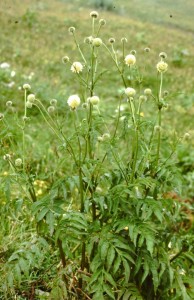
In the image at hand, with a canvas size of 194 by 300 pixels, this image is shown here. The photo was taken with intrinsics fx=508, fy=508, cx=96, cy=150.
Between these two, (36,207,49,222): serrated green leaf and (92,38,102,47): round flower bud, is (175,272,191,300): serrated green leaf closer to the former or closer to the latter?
(36,207,49,222): serrated green leaf

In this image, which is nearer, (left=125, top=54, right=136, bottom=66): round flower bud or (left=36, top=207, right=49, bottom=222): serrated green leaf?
(left=36, top=207, right=49, bottom=222): serrated green leaf

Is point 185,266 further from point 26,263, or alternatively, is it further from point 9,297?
point 9,297

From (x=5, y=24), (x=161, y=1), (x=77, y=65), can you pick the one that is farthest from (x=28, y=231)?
(x=161, y=1)

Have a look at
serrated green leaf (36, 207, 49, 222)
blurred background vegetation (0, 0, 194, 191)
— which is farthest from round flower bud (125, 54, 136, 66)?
blurred background vegetation (0, 0, 194, 191)

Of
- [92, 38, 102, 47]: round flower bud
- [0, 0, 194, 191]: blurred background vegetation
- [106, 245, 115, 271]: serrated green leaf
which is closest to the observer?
[106, 245, 115, 271]: serrated green leaf

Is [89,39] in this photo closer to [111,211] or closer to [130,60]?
[130,60]

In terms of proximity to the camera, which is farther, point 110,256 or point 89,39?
point 89,39

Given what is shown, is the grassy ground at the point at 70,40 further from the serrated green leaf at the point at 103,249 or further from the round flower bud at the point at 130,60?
the serrated green leaf at the point at 103,249

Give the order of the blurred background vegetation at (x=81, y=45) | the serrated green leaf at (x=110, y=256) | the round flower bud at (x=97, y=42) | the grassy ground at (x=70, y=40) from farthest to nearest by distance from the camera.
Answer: the grassy ground at (x=70, y=40), the blurred background vegetation at (x=81, y=45), the round flower bud at (x=97, y=42), the serrated green leaf at (x=110, y=256)

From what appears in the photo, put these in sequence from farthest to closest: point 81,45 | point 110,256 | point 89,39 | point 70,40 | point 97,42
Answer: point 81,45 → point 70,40 → point 89,39 → point 97,42 → point 110,256

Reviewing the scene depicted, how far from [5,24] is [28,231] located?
8.34 meters

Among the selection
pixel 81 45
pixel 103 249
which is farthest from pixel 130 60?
pixel 81 45

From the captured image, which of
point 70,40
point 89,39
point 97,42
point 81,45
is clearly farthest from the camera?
point 81,45

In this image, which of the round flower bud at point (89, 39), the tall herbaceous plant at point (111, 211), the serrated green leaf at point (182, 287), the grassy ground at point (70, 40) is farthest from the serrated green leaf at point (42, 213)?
the grassy ground at point (70, 40)
